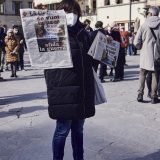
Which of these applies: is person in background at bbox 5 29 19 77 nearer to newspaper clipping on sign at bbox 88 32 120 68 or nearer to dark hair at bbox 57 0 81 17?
newspaper clipping on sign at bbox 88 32 120 68

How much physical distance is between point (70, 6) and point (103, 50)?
0.66m

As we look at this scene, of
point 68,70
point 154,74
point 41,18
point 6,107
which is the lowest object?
point 6,107

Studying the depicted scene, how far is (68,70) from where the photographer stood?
4.21m

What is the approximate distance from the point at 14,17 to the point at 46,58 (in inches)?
2328

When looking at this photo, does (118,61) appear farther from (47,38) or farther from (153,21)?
(47,38)

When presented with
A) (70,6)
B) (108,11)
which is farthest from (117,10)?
(70,6)

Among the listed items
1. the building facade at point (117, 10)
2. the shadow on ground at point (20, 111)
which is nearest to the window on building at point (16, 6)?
the building facade at point (117, 10)

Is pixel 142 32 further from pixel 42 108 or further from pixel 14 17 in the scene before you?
pixel 14 17

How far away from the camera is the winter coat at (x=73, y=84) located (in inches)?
166

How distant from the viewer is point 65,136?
443 cm

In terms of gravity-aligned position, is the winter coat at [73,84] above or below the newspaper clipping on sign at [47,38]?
below

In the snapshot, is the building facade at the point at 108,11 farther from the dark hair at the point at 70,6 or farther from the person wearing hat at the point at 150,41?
the dark hair at the point at 70,6

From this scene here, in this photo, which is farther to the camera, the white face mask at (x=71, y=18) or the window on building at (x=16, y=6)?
the window on building at (x=16, y=6)

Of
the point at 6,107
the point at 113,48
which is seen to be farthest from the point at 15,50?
the point at 113,48
